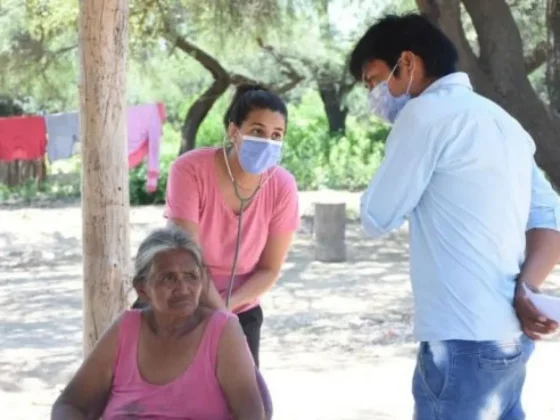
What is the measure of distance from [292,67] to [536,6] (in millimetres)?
9888

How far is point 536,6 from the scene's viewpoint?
38.5 feet

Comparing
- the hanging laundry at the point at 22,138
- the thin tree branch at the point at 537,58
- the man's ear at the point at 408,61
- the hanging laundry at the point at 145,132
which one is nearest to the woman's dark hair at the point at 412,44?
the man's ear at the point at 408,61

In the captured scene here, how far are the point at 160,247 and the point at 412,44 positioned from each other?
0.90 metres

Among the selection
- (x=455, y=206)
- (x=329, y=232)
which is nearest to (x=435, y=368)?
(x=455, y=206)

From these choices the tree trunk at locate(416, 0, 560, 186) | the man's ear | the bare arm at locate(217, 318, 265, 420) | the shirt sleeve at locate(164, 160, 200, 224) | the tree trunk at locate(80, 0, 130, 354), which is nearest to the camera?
the man's ear

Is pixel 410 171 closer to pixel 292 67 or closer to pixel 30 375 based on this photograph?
pixel 30 375

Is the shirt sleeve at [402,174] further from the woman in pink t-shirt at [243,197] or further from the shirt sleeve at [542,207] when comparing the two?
the woman in pink t-shirt at [243,197]

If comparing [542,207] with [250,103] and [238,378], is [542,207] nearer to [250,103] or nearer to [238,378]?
[238,378]

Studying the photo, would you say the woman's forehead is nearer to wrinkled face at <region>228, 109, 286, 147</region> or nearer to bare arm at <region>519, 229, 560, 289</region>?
wrinkled face at <region>228, 109, 286, 147</region>

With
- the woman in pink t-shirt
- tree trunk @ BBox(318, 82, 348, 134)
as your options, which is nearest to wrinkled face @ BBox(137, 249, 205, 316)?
the woman in pink t-shirt

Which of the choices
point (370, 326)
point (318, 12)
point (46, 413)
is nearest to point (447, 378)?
point (46, 413)

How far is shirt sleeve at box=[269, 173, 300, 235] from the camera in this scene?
10.9 feet

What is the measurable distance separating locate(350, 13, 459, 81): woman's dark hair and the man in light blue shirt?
5 cm

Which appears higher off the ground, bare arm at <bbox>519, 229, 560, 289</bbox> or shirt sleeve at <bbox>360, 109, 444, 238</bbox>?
shirt sleeve at <bbox>360, 109, 444, 238</bbox>
